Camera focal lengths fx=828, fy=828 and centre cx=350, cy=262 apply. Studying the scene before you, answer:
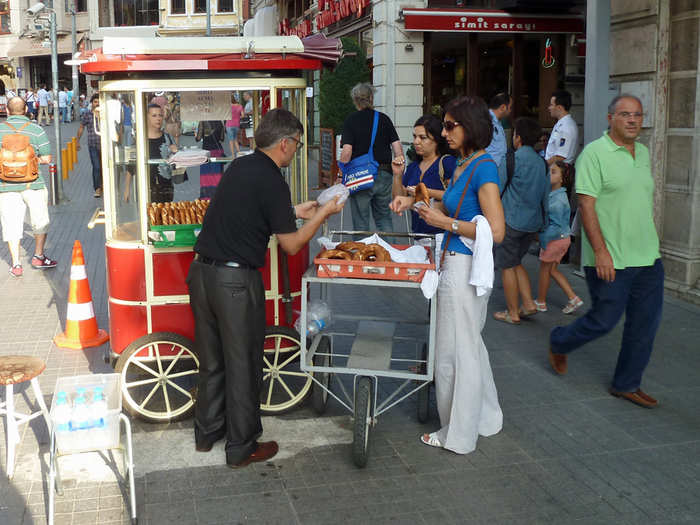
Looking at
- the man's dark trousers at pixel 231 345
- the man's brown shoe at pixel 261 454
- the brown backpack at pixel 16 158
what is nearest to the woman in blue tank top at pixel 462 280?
the man's brown shoe at pixel 261 454

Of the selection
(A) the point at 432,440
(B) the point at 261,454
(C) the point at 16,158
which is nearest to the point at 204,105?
(B) the point at 261,454

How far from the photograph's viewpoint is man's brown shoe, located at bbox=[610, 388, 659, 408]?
17.4ft

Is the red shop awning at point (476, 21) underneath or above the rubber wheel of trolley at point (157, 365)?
above

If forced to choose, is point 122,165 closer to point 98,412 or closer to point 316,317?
point 316,317

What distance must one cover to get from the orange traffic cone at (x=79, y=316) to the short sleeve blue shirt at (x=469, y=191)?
3.50m

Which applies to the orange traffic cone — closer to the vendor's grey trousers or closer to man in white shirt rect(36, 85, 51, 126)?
the vendor's grey trousers

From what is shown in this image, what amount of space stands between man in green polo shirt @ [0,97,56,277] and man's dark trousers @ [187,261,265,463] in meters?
5.80

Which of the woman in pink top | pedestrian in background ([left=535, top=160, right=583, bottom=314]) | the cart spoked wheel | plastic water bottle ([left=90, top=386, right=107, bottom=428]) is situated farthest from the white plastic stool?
pedestrian in background ([left=535, top=160, right=583, bottom=314])

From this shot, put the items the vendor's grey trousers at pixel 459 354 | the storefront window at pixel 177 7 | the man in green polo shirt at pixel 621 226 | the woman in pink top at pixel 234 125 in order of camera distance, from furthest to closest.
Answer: the storefront window at pixel 177 7 → the woman in pink top at pixel 234 125 → the man in green polo shirt at pixel 621 226 → the vendor's grey trousers at pixel 459 354

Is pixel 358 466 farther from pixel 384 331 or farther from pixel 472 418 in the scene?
pixel 384 331

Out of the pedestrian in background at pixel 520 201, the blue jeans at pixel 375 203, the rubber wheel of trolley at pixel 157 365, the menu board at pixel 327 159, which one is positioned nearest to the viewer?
the rubber wheel of trolley at pixel 157 365

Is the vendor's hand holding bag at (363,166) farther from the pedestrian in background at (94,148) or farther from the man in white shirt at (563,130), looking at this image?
the pedestrian in background at (94,148)

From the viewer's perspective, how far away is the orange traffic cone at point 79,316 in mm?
6762

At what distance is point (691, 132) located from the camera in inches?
308
